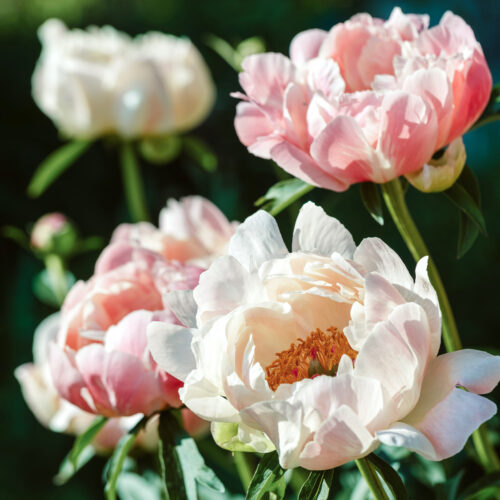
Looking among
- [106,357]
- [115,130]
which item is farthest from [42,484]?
[106,357]

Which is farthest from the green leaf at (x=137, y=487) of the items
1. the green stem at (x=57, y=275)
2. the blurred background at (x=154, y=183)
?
the blurred background at (x=154, y=183)

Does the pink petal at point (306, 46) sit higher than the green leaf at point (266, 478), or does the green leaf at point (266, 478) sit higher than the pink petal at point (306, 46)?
the pink petal at point (306, 46)

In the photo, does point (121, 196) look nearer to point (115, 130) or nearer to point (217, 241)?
point (115, 130)

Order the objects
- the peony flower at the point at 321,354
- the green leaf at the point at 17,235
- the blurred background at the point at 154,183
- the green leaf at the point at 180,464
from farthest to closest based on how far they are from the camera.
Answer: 1. the blurred background at the point at 154,183
2. the green leaf at the point at 17,235
3. the green leaf at the point at 180,464
4. the peony flower at the point at 321,354

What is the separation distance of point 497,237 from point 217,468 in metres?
0.79

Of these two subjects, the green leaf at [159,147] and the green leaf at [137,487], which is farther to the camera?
the green leaf at [159,147]

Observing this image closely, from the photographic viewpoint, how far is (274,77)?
44cm

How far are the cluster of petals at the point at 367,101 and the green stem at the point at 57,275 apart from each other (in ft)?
1.22

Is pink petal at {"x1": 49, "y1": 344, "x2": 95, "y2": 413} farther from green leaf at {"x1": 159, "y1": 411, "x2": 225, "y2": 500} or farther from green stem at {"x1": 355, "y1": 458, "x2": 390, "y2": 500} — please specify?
green stem at {"x1": 355, "y1": 458, "x2": 390, "y2": 500}

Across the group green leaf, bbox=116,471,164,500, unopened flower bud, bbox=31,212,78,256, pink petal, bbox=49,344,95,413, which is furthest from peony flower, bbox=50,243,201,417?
unopened flower bud, bbox=31,212,78,256

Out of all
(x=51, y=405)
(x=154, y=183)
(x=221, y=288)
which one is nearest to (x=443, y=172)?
(x=221, y=288)

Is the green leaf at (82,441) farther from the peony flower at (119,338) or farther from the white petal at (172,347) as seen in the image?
the white petal at (172,347)

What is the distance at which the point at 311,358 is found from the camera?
380 mm

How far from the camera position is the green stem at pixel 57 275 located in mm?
767
